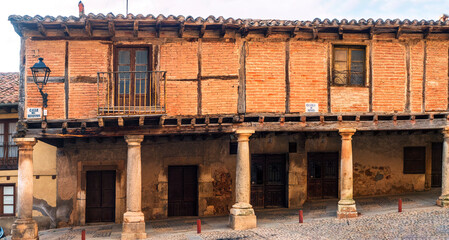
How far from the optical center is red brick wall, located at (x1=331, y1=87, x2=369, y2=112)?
46.8ft

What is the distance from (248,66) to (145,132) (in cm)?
368

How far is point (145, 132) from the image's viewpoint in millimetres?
13422

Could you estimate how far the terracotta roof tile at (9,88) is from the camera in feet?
53.6

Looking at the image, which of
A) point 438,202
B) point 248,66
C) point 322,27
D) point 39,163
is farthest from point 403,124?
point 39,163

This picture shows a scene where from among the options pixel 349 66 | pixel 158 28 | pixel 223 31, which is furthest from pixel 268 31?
pixel 158 28

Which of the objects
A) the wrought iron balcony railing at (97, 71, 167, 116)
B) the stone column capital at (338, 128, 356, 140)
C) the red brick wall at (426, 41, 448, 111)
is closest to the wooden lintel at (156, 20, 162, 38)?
the wrought iron balcony railing at (97, 71, 167, 116)

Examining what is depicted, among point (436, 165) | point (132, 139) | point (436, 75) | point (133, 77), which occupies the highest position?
point (436, 75)

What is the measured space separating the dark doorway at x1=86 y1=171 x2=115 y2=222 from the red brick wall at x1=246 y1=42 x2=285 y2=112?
20.9 feet

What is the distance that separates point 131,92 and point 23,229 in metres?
4.94

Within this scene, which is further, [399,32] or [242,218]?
[399,32]

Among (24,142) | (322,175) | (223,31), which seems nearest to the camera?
(24,142)

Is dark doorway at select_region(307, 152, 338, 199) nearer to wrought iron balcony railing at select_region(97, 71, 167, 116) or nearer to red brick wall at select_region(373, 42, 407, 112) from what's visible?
red brick wall at select_region(373, 42, 407, 112)

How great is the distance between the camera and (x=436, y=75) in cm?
1475

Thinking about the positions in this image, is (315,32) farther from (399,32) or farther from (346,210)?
(346,210)
